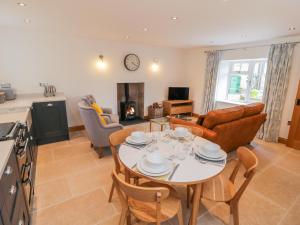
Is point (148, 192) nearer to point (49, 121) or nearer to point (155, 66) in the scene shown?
point (49, 121)

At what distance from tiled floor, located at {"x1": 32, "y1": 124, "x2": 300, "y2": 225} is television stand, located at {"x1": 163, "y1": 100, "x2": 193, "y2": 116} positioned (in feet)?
9.62

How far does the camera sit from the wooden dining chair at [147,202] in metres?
1.14

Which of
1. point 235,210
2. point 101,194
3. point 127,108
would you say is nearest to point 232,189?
point 235,210

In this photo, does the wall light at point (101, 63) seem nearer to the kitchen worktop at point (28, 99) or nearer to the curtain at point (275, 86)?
the kitchen worktop at point (28, 99)

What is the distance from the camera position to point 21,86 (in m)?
3.70

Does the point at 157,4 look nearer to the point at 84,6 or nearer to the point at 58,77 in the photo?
the point at 84,6

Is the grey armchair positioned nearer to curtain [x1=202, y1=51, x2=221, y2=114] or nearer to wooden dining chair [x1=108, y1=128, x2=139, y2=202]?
wooden dining chair [x1=108, y1=128, x2=139, y2=202]

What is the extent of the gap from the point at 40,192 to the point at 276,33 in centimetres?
490

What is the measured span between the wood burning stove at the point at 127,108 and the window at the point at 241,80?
2.72 metres

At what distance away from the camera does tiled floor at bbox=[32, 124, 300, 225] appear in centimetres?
Answer: 187

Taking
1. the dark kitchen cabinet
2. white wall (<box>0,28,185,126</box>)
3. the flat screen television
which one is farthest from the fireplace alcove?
the dark kitchen cabinet

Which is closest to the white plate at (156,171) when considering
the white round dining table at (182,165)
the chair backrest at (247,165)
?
the white round dining table at (182,165)

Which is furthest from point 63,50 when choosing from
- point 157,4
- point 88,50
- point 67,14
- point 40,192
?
point 40,192

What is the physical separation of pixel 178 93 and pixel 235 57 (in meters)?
2.04
